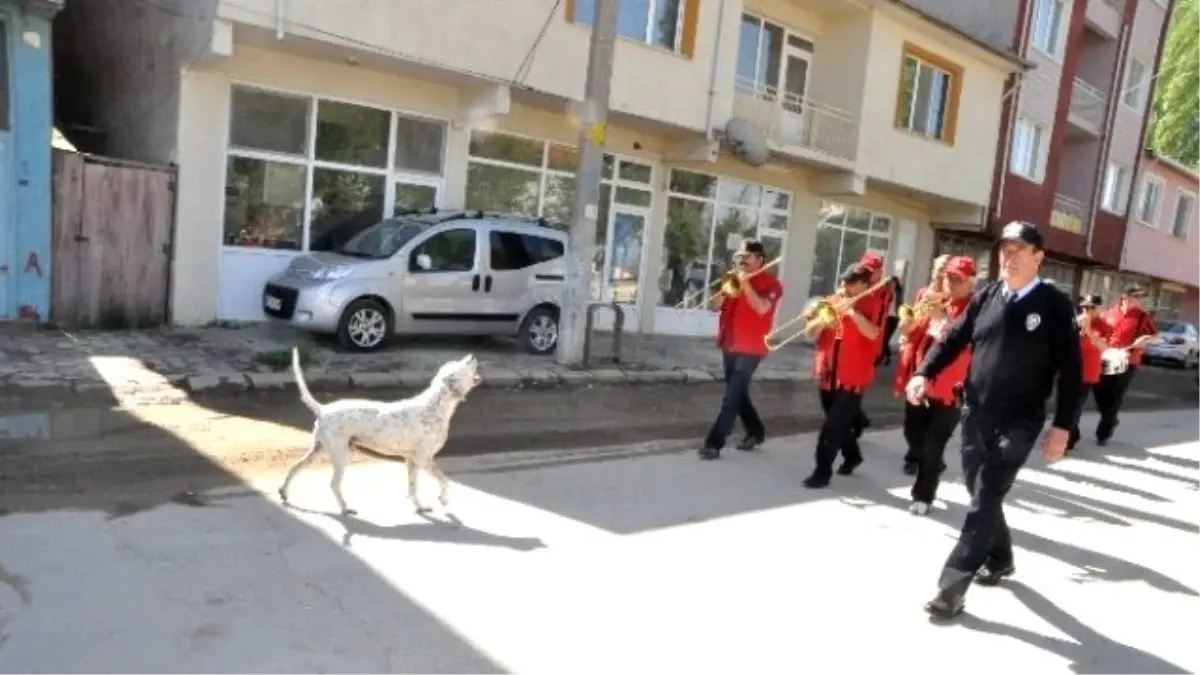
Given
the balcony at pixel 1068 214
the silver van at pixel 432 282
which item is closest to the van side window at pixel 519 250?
the silver van at pixel 432 282

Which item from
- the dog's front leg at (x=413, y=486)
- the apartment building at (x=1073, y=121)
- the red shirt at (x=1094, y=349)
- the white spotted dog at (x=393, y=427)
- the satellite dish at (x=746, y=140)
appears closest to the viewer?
the white spotted dog at (x=393, y=427)

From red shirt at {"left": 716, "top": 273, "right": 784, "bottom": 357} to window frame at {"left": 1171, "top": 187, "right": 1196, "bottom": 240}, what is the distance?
99.3 ft

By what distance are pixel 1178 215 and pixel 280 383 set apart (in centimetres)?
3277

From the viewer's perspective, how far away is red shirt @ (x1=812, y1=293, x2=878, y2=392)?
648 cm

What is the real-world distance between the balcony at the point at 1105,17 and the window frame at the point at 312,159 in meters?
19.6

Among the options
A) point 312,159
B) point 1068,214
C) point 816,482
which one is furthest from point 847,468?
point 1068,214

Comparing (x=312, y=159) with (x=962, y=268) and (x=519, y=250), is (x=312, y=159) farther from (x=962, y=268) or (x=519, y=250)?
(x=962, y=268)

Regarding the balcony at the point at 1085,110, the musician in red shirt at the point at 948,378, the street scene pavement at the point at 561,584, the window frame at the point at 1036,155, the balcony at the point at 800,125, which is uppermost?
the balcony at the point at 1085,110

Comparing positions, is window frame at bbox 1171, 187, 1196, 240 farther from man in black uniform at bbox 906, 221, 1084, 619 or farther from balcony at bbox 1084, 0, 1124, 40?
man in black uniform at bbox 906, 221, 1084, 619

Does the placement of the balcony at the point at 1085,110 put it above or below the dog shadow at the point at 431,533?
above

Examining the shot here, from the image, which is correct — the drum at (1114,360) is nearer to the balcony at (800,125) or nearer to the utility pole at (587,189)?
the utility pole at (587,189)

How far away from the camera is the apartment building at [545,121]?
11.6 m

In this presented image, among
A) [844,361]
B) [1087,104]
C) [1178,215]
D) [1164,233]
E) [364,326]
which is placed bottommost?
[364,326]

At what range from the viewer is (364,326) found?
10742 millimetres
